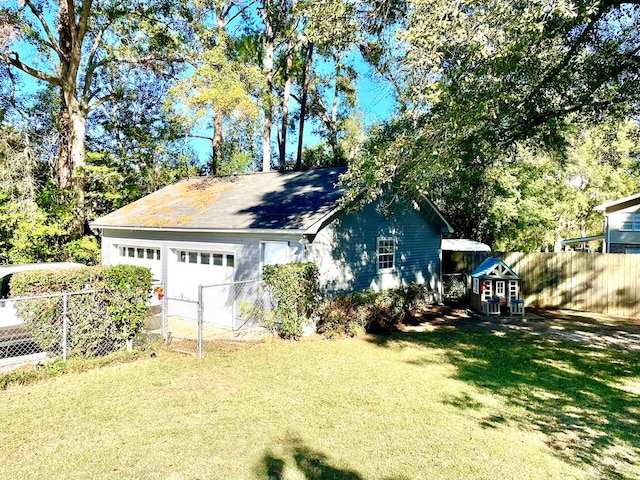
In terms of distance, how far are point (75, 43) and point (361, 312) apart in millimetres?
15421

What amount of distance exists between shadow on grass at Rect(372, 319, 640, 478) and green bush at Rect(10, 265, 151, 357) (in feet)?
19.8

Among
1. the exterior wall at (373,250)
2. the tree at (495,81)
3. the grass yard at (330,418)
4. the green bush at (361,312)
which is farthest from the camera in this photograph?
the exterior wall at (373,250)

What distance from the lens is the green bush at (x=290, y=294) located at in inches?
389

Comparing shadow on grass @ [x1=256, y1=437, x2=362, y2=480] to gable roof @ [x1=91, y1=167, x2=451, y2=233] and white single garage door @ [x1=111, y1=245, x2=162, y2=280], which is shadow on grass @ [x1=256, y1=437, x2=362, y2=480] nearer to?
gable roof @ [x1=91, y1=167, x2=451, y2=233]

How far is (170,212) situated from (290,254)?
20.5 ft

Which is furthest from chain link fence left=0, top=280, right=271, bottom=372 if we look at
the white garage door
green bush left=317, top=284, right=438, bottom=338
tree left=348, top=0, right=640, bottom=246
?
tree left=348, top=0, right=640, bottom=246

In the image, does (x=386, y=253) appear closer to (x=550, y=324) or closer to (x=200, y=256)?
(x=550, y=324)

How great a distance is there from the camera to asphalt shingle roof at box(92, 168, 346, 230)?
11320 mm

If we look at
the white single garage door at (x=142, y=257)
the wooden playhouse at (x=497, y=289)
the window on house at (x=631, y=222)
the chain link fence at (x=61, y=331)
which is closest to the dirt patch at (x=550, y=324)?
the wooden playhouse at (x=497, y=289)

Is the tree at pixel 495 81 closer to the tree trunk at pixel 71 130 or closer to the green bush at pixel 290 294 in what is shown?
the green bush at pixel 290 294

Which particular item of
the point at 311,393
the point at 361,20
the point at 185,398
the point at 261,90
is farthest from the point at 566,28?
the point at 261,90

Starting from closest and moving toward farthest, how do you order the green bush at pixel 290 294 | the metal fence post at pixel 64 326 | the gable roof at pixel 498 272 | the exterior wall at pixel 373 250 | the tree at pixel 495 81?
the tree at pixel 495 81, the metal fence post at pixel 64 326, the green bush at pixel 290 294, the exterior wall at pixel 373 250, the gable roof at pixel 498 272

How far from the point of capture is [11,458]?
4535mm

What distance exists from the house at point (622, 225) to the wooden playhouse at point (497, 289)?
1407 centimetres
